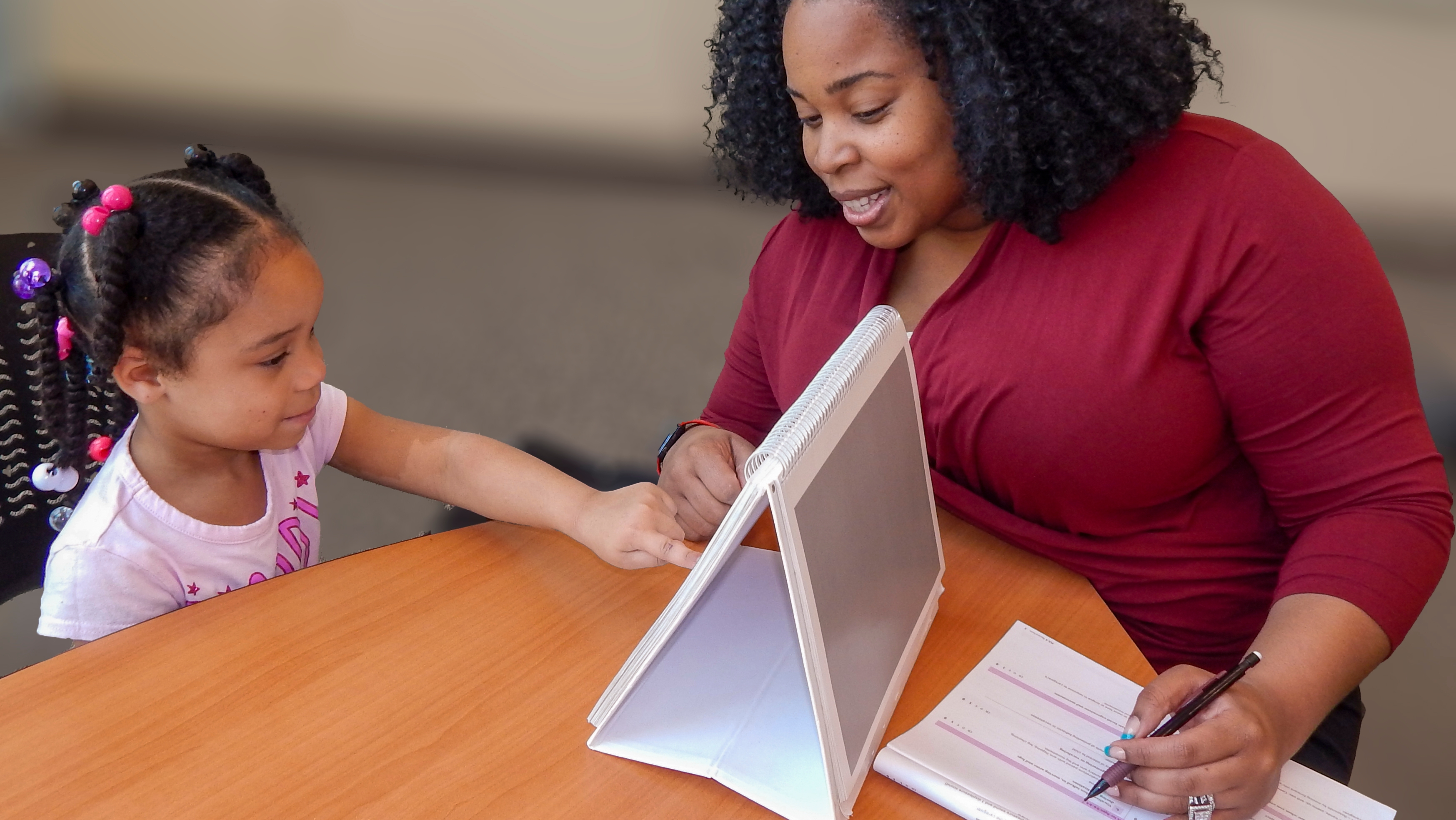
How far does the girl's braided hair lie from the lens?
1.01m

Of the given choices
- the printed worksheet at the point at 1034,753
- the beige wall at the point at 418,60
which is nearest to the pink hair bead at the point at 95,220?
the printed worksheet at the point at 1034,753

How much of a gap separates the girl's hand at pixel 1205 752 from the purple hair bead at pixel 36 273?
98 cm

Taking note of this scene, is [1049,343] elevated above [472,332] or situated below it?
above

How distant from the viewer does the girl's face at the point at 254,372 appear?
1.05 metres

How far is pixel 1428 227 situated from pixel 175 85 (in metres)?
4.09

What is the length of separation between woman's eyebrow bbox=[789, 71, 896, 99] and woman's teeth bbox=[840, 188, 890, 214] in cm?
11

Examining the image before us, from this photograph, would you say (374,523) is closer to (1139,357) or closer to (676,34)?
(1139,357)

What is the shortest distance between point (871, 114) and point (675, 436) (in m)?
0.40

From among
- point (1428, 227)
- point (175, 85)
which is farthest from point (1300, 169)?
point (175, 85)

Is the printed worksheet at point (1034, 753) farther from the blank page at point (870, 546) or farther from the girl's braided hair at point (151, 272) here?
the girl's braided hair at point (151, 272)

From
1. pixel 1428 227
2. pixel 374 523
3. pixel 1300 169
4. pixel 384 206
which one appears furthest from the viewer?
pixel 384 206

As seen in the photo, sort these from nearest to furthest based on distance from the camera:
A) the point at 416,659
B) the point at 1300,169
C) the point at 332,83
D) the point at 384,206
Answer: the point at 416,659 → the point at 1300,169 → the point at 384,206 → the point at 332,83

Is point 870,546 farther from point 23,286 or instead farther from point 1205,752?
point 23,286

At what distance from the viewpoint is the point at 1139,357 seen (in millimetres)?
1019
